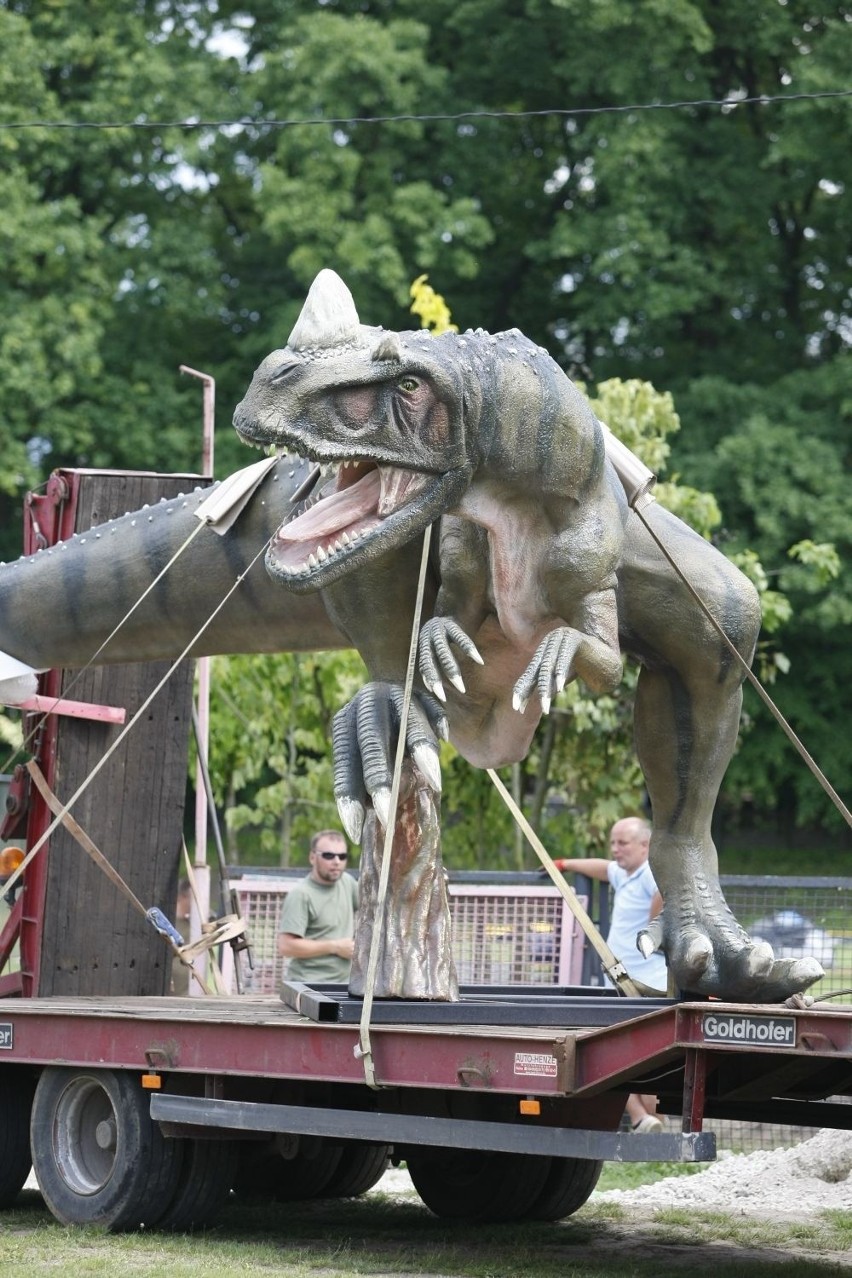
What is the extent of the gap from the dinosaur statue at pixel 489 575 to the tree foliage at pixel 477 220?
1369 cm

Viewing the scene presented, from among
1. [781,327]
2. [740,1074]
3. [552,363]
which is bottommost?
[740,1074]

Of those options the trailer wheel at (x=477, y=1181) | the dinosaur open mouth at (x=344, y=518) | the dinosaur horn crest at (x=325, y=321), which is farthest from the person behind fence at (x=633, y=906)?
the dinosaur horn crest at (x=325, y=321)

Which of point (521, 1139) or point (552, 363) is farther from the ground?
point (552, 363)

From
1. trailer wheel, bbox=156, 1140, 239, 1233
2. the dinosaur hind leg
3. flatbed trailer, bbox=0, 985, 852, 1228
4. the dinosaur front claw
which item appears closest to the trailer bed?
flatbed trailer, bbox=0, 985, 852, 1228

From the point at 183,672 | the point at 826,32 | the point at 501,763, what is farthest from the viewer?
the point at 826,32

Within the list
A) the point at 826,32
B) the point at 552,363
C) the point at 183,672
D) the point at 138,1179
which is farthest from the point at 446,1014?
the point at 826,32

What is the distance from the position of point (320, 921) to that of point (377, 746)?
2577 millimetres

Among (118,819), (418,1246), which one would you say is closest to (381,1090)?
(418,1246)

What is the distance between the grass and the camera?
684 cm

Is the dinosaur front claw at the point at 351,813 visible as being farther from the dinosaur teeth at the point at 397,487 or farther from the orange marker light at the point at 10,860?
the orange marker light at the point at 10,860

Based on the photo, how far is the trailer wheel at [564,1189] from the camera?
8328 mm

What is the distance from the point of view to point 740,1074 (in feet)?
21.3

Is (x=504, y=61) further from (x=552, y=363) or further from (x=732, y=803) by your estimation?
(x=552, y=363)

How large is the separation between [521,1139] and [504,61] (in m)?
20.6
